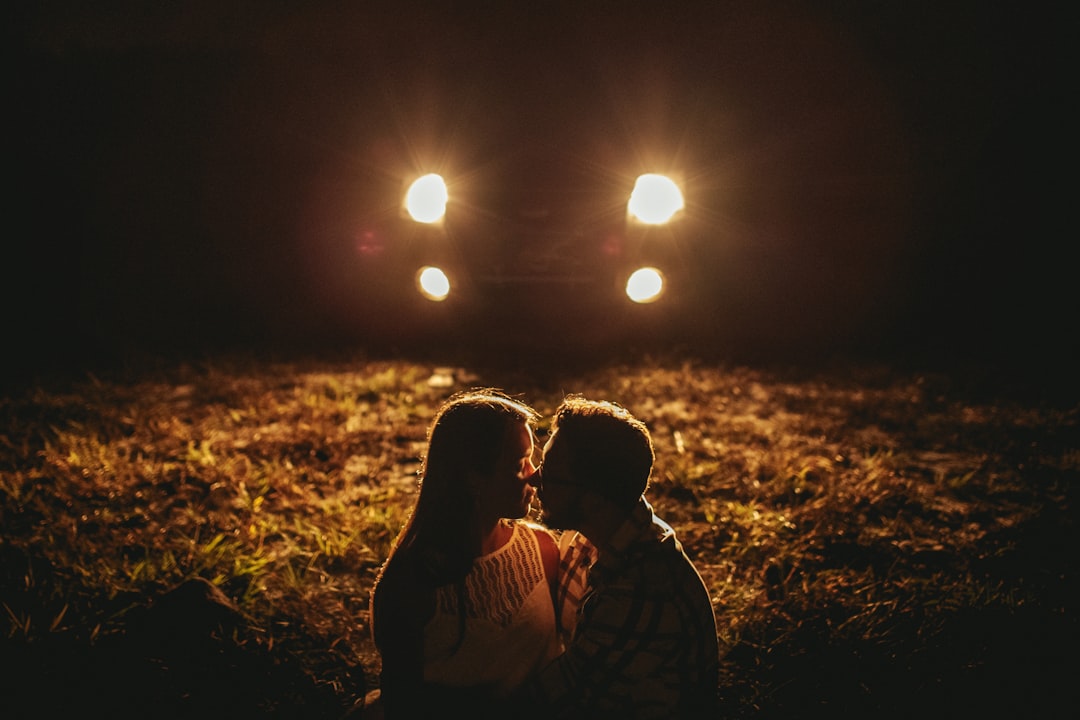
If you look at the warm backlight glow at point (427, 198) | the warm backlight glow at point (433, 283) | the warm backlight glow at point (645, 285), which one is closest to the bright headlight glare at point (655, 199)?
the warm backlight glow at point (645, 285)

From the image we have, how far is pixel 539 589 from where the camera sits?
1.78 metres

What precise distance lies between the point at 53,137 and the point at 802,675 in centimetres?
1126

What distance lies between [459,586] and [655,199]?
442cm

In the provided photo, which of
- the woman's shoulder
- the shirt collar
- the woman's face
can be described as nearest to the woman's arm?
the woman's face

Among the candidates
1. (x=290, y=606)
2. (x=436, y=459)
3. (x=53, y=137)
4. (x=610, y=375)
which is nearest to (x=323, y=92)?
(x=53, y=137)

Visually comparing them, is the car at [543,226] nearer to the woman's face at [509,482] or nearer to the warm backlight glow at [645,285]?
the warm backlight glow at [645,285]

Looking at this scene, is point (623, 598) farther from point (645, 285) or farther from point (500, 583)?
point (645, 285)

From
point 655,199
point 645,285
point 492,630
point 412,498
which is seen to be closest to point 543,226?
point 655,199

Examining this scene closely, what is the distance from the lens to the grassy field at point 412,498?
2.48 m

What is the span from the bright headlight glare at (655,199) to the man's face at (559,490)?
4194 mm

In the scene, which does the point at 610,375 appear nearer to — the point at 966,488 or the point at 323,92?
the point at 966,488

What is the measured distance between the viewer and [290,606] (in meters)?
2.87

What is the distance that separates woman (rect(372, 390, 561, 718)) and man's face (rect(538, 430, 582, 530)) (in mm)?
117

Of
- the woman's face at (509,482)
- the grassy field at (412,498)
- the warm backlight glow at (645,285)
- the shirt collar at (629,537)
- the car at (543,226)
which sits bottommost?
the grassy field at (412,498)
